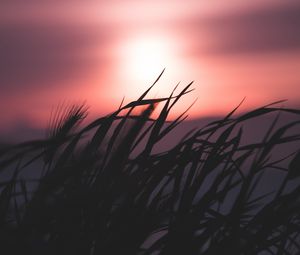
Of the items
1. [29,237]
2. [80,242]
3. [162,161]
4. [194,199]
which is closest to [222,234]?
[194,199]

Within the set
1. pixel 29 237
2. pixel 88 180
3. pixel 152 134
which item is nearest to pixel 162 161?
pixel 152 134

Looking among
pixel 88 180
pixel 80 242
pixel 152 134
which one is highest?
pixel 152 134

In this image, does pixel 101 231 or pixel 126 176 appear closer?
pixel 126 176

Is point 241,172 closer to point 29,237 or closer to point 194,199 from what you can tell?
point 194,199

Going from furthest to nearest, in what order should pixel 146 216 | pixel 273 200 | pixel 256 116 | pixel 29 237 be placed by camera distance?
pixel 256 116 < pixel 273 200 < pixel 146 216 < pixel 29 237

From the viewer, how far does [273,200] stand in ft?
4.33

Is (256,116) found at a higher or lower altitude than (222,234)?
higher

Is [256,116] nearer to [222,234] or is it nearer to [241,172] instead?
[241,172]

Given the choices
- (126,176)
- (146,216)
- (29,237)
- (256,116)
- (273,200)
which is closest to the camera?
(29,237)

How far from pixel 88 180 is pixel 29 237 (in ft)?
2.00

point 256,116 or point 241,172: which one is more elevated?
point 256,116

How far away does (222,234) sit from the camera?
1.33 meters

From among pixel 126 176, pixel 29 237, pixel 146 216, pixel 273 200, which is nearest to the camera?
pixel 29 237

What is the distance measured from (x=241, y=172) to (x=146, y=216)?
352mm
